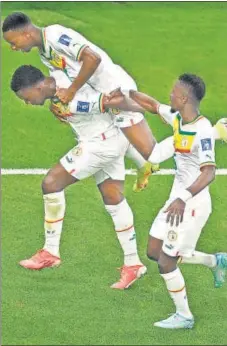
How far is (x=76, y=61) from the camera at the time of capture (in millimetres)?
10812

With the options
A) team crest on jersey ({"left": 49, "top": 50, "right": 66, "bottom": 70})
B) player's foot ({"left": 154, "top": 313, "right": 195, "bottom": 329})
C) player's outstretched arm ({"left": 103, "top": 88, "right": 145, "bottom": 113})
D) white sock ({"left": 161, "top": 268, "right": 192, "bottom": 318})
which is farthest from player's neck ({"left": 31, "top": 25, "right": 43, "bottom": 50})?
player's foot ({"left": 154, "top": 313, "right": 195, "bottom": 329})

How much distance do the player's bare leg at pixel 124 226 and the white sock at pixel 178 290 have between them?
0.99m

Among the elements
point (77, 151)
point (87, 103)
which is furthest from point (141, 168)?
point (87, 103)

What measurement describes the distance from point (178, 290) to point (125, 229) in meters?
1.23

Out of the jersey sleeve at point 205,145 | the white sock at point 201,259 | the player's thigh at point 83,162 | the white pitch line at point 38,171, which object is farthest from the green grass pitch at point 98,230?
the jersey sleeve at point 205,145

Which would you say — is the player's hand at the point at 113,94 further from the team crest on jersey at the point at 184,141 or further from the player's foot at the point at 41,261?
the player's foot at the point at 41,261

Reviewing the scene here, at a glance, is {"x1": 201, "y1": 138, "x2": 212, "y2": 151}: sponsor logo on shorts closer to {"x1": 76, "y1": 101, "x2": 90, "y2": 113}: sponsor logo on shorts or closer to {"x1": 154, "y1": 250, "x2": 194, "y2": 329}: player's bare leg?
{"x1": 154, "y1": 250, "x2": 194, "y2": 329}: player's bare leg

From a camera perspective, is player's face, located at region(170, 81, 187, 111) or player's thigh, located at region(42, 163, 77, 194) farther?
player's thigh, located at region(42, 163, 77, 194)

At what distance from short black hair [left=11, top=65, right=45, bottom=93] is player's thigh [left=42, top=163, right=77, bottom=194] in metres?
0.77

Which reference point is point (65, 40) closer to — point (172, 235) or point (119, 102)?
point (119, 102)

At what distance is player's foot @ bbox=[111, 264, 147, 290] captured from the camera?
36.0 feet

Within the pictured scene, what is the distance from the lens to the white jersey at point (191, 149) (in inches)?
380

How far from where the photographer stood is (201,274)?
11.3 meters

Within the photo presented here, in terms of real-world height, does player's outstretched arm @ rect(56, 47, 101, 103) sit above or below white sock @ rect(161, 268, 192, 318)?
above
